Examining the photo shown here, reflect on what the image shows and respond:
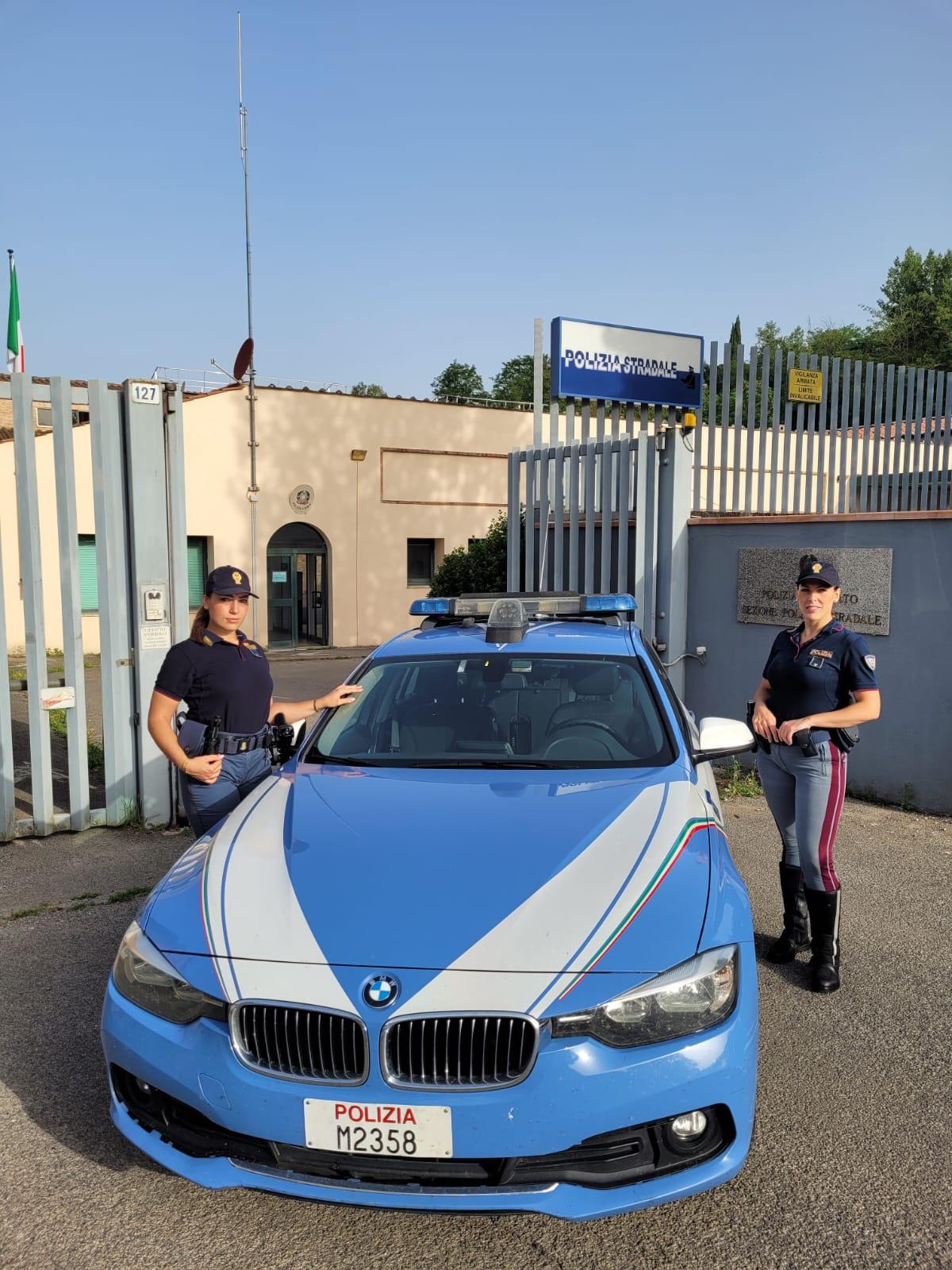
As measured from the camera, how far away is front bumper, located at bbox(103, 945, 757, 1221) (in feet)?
7.68

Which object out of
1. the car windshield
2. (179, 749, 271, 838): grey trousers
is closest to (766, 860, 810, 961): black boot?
the car windshield

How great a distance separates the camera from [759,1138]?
122 inches

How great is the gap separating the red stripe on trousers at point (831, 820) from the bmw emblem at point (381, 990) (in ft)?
7.74

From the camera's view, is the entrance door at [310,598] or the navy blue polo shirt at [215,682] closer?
the navy blue polo shirt at [215,682]

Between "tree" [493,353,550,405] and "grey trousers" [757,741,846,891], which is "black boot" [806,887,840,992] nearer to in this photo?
"grey trousers" [757,741,846,891]

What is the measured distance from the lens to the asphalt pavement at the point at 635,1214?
259 cm

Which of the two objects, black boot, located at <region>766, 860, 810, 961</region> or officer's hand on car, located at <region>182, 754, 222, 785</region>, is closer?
officer's hand on car, located at <region>182, 754, 222, 785</region>

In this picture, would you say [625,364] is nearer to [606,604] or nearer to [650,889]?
[606,604]

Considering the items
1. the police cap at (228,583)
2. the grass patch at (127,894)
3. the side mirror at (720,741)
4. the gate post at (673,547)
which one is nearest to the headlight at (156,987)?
the police cap at (228,583)

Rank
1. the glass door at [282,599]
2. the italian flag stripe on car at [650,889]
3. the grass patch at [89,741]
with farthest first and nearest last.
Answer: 1. the glass door at [282,599]
2. the grass patch at [89,741]
3. the italian flag stripe on car at [650,889]

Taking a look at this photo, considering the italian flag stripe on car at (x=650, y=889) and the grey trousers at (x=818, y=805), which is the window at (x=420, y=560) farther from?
the italian flag stripe on car at (x=650, y=889)

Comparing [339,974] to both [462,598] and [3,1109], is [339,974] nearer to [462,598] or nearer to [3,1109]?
[3,1109]

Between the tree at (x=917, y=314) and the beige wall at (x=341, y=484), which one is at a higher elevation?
the tree at (x=917, y=314)

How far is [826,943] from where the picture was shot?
4141 millimetres
